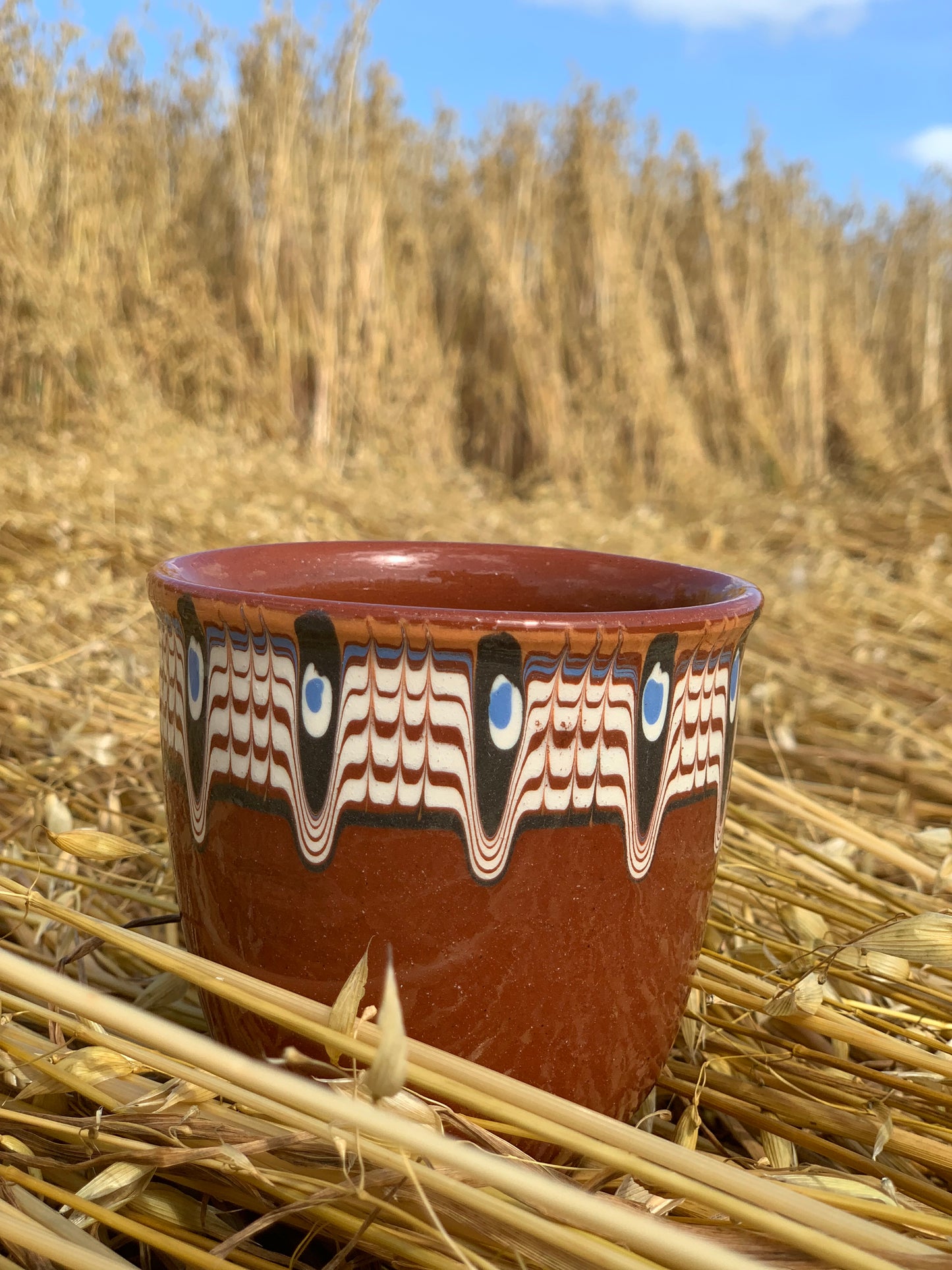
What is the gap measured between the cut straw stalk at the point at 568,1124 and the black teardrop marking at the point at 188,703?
0.31ft

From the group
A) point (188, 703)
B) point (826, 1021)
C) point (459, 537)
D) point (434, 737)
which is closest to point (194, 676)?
point (188, 703)

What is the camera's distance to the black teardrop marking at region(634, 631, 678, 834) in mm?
527

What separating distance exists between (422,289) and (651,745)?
4.24m

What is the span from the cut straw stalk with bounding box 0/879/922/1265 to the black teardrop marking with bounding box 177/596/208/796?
0.10m

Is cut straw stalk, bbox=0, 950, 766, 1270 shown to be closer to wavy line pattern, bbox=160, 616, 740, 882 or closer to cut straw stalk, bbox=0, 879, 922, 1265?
cut straw stalk, bbox=0, 879, 922, 1265

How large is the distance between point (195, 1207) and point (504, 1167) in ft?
0.85

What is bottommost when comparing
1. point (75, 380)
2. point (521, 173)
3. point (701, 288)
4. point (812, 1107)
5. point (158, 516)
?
point (812, 1107)

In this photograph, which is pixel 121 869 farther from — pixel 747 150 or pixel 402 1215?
pixel 747 150

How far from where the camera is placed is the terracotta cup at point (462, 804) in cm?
51

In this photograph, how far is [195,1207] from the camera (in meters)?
0.54

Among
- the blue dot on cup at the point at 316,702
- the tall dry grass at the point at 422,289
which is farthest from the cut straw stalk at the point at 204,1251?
the tall dry grass at the point at 422,289

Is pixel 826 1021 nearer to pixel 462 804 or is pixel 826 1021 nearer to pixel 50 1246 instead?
pixel 462 804

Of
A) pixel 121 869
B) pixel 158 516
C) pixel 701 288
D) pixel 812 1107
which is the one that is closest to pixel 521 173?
pixel 701 288

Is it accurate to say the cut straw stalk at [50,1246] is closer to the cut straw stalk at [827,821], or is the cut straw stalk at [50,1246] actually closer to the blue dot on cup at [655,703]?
the blue dot on cup at [655,703]
